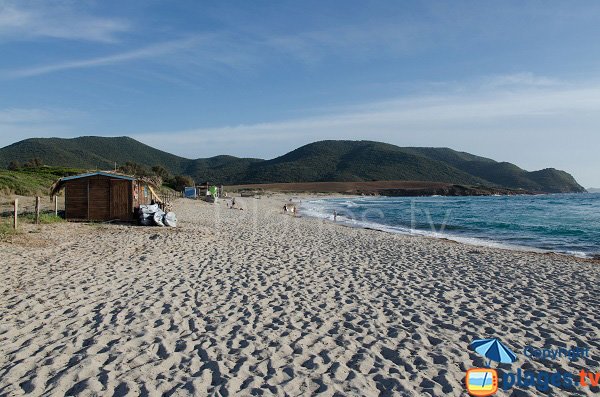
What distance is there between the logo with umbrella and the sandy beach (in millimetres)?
120

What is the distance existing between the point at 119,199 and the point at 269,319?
13872 millimetres

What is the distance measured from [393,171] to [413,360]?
126086mm

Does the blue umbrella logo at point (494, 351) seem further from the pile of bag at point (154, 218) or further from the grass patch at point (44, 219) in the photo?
the grass patch at point (44, 219)

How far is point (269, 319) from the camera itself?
590cm

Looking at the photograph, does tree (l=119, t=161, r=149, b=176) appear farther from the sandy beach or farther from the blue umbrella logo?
the blue umbrella logo

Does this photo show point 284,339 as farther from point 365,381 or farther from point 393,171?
point 393,171

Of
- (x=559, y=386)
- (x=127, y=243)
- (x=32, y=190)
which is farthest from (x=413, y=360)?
(x=32, y=190)

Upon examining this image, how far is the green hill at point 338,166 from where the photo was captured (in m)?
114

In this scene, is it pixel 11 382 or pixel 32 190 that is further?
pixel 32 190

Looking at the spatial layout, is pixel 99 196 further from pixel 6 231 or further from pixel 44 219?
pixel 6 231

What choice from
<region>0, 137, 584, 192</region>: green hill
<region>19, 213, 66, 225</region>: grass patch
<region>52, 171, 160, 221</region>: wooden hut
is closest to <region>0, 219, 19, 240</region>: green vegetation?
<region>19, 213, 66, 225</region>: grass patch

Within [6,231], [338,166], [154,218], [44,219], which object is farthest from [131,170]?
[338,166]

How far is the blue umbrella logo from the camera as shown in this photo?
472 centimetres

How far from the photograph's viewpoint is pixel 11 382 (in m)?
3.93
